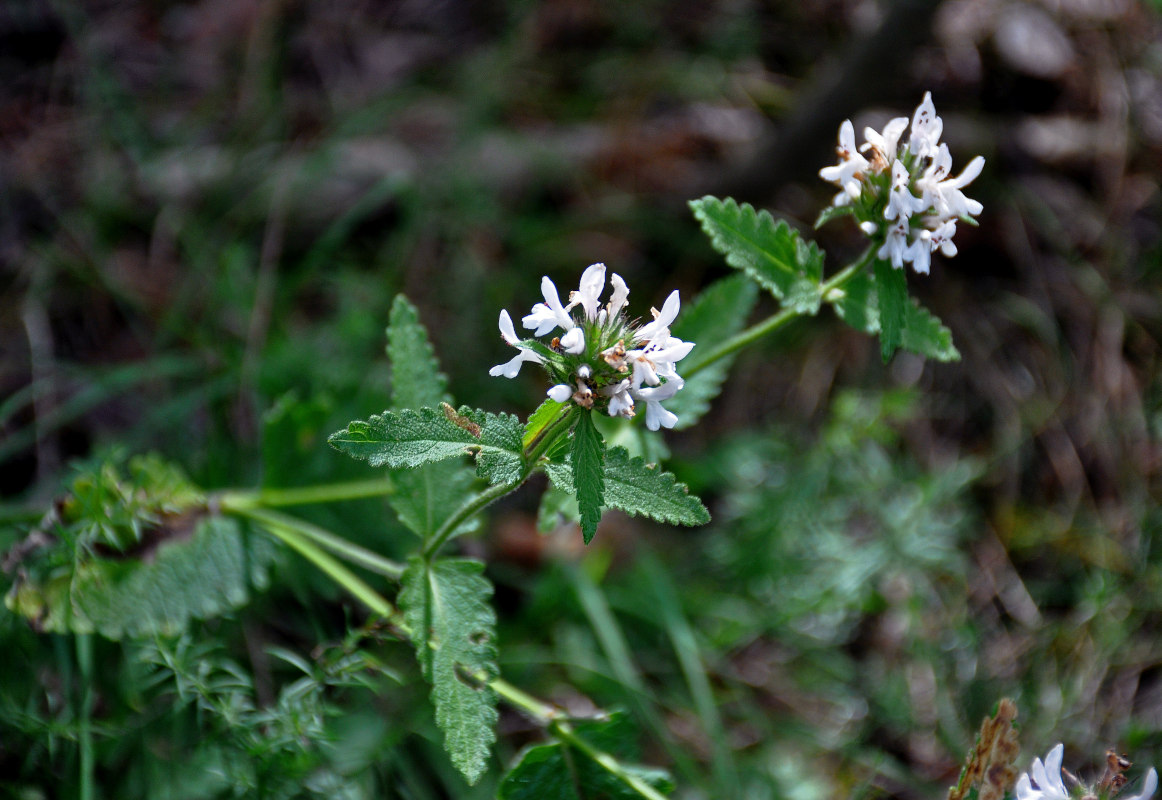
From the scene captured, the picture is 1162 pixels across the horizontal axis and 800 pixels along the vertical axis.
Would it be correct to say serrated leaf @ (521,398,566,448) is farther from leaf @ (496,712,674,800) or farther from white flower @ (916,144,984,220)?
white flower @ (916,144,984,220)

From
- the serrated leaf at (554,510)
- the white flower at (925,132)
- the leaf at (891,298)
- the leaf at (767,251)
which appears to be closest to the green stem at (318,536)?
the serrated leaf at (554,510)

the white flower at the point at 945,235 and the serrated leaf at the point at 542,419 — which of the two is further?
the white flower at the point at 945,235

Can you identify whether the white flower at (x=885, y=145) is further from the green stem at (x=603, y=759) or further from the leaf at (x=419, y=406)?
the green stem at (x=603, y=759)

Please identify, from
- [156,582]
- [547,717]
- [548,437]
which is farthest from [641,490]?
[156,582]

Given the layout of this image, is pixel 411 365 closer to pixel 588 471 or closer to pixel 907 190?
pixel 588 471

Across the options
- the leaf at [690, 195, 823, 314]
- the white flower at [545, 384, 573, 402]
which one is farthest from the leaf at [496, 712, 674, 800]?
the leaf at [690, 195, 823, 314]

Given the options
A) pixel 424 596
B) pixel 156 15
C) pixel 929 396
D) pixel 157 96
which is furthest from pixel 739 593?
pixel 156 15
